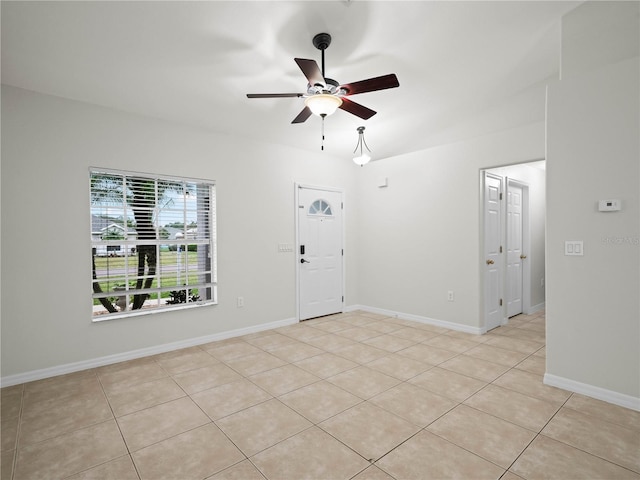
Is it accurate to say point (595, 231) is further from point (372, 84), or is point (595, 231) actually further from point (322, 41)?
point (322, 41)

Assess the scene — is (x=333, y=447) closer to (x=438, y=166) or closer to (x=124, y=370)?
(x=124, y=370)

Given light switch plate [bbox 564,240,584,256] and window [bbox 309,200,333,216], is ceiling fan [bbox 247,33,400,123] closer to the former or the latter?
light switch plate [bbox 564,240,584,256]

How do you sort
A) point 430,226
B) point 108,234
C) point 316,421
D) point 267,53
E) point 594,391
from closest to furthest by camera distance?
point 316,421 < point 594,391 < point 267,53 < point 108,234 < point 430,226

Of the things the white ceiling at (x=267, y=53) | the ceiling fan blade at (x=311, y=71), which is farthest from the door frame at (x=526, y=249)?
the ceiling fan blade at (x=311, y=71)

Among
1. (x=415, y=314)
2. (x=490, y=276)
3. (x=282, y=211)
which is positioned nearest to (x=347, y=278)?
(x=415, y=314)

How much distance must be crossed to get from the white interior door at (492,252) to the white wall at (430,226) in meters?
0.18

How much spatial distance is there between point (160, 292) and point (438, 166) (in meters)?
3.94

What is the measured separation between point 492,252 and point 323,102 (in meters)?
3.26

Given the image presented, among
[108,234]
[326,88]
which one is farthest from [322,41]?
[108,234]

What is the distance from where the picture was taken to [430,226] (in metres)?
4.69

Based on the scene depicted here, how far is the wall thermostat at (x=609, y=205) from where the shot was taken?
2494 millimetres

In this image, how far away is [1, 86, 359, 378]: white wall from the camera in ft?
9.53

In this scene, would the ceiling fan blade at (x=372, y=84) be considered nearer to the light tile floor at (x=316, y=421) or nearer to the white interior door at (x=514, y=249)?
the light tile floor at (x=316, y=421)

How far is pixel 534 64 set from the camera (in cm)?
330
